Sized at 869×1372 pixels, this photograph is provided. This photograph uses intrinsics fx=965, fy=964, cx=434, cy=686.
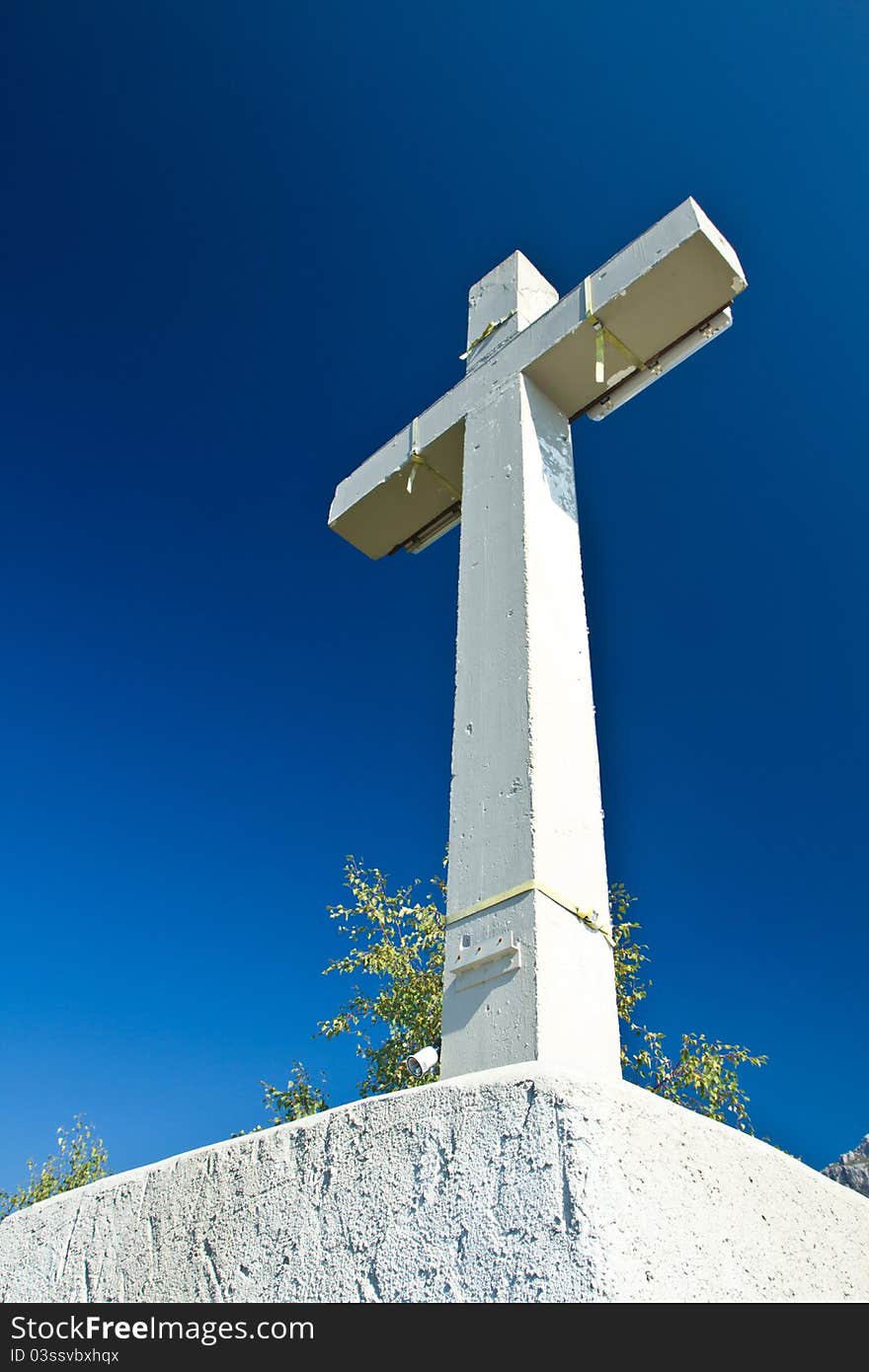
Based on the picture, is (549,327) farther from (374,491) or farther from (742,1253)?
(742,1253)

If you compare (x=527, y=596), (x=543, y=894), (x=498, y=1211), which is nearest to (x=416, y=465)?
(x=527, y=596)

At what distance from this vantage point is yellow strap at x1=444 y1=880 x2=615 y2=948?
2.59 metres

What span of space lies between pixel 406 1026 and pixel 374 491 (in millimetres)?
7367

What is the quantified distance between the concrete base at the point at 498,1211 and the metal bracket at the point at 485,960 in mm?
555

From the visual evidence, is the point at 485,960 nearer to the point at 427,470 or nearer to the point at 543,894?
the point at 543,894

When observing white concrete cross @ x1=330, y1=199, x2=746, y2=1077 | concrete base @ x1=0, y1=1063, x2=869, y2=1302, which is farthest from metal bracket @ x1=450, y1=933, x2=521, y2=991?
concrete base @ x1=0, y1=1063, x2=869, y2=1302

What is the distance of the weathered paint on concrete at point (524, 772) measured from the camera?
8.09 ft

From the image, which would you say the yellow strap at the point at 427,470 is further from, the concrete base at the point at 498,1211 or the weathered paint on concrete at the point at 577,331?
the concrete base at the point at 498,1211

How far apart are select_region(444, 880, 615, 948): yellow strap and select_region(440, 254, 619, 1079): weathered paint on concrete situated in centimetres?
2

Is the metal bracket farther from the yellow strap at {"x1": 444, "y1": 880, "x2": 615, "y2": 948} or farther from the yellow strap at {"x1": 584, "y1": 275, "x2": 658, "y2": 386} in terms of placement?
the yellow strap at {"x1": 584, "y1": 275, "x2": 658, "y2": 386}

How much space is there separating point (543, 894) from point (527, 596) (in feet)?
3.70

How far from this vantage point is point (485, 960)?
2.58 metres

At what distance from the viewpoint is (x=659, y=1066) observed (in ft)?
35.0
